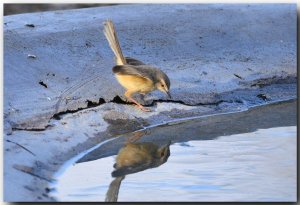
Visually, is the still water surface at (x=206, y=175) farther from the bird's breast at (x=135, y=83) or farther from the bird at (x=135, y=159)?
the bird's breast at (x=135, y=83)

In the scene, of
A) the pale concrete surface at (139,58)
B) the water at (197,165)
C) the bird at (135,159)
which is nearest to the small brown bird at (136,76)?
the pale concrete surface at (139,58)

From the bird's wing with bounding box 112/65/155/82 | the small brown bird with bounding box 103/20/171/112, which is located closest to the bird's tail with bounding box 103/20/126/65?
the small brown bird with bounding box 103/20/171/112

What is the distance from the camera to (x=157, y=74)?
624 centimetres

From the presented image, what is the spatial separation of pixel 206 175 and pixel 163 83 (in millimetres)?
1087

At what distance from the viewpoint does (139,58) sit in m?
6.85

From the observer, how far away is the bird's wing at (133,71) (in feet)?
20.2

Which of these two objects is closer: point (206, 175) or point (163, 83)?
point (206, 175)

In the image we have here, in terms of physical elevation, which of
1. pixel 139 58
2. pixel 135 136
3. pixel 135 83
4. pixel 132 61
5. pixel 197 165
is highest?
pixel 139 58

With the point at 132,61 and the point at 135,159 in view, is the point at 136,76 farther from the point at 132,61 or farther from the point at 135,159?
the point at 135,159

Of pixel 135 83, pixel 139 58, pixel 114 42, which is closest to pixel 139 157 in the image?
pixel 135 83

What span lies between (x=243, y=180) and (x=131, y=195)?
765 millimetres

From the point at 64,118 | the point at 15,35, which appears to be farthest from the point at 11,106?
the point at 15,35

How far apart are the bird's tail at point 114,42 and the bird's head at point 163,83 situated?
287 millimetres

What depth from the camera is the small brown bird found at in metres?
6.18
